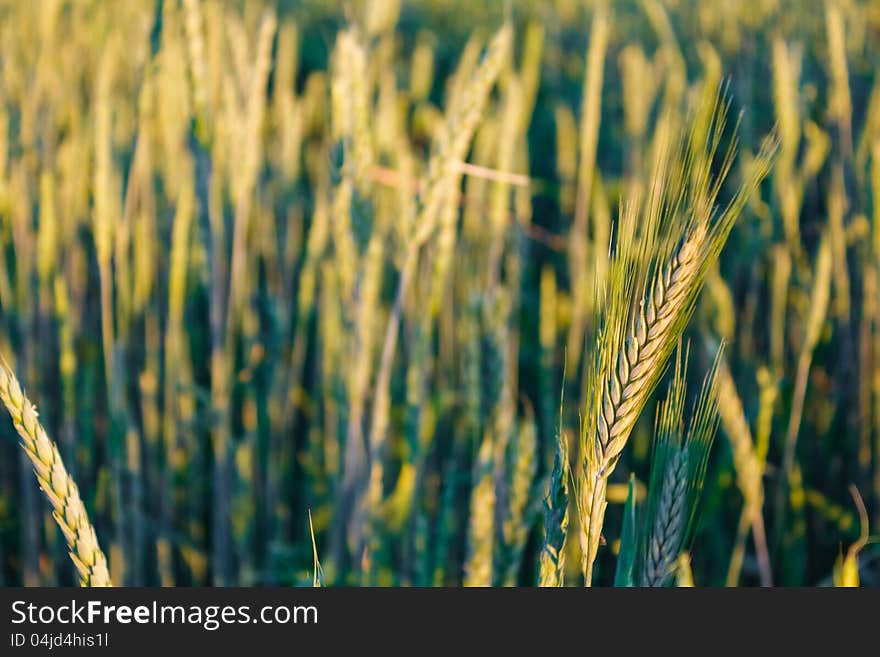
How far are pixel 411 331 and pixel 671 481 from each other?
0.67m

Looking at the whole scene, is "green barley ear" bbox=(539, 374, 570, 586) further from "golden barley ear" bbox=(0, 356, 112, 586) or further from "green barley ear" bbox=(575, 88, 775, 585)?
"golden barley ear" bbox=(0, 356, 112, 586)

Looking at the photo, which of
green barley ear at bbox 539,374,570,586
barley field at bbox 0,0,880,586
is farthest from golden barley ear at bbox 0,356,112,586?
green barley ear at bbox 539,374,570,586

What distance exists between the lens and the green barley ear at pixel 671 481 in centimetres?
46

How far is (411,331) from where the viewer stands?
110 cm

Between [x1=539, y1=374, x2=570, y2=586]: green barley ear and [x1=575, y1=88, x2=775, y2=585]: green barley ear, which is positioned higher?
[x1=575, y1=88, x2=775, y2=585]: green barley ear

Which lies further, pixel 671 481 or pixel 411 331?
pixel 411 331

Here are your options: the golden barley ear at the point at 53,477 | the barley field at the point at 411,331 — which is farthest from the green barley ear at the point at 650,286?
the golden barley ear at the point at 53,477

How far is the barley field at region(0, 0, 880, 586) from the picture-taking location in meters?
0.48

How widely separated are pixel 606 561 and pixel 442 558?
41cm

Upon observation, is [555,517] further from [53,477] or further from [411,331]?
[411,331]

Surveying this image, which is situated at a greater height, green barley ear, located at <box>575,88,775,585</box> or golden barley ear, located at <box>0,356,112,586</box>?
green barley ear, located at <box>575,88,775,585</box>

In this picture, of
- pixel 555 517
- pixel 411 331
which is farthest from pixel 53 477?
pixel 411 331

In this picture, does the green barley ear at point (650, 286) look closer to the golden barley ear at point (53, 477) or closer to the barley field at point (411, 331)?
the barley field at point (411, 331)

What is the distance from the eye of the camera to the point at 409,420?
2.67ft
